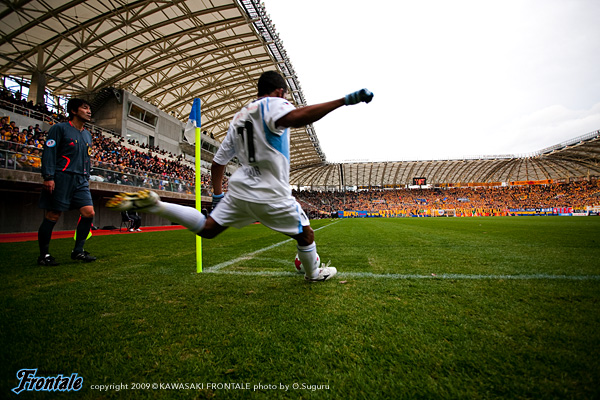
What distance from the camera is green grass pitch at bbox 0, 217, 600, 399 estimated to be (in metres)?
1.15

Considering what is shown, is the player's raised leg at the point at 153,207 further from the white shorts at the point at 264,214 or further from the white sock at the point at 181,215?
the white shorts at the point at 264,214

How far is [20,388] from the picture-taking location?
114cm

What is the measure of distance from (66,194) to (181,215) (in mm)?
2774

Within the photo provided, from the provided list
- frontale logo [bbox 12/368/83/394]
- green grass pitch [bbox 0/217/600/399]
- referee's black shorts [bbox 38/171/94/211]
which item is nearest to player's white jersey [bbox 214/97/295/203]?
green grass pitch [bbox 0/217/600/399]

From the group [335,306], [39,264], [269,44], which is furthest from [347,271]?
[269,44]

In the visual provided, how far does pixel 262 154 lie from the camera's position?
226cm

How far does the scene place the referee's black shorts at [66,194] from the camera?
377 centimetres

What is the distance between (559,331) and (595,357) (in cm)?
28

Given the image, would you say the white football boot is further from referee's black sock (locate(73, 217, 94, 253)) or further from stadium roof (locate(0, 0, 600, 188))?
stadium roof (locate(0, 0, 600, 188))

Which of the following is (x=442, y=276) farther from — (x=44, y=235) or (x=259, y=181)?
(x=44, y=235)

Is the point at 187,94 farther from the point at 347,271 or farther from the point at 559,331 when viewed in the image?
the point at 559,331

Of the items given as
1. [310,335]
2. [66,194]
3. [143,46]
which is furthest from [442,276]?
[143,46]

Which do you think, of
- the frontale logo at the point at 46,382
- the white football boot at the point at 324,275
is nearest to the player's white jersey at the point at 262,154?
the white football boot at the point at 324,275

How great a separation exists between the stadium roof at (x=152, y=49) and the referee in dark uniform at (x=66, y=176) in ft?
47.7
